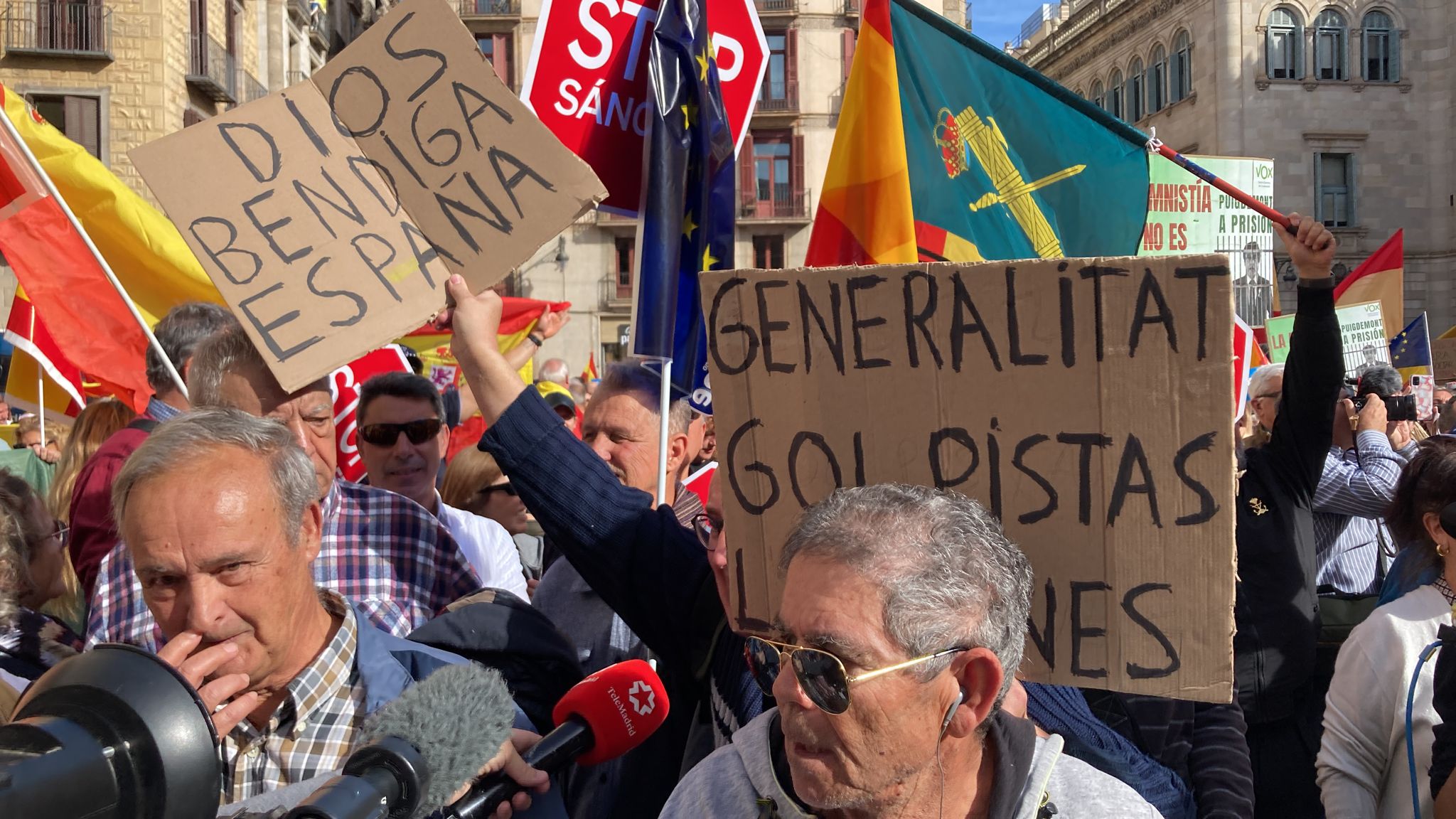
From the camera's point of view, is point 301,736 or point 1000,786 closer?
point 1000,786

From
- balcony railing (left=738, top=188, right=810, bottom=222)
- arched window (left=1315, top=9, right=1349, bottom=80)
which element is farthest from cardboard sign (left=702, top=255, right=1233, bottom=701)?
arched window (left=1315, top=9, right=1349, bottom=80)

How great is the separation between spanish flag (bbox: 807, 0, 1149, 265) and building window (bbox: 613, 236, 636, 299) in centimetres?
3319

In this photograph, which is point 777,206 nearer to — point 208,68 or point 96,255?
point 208,68

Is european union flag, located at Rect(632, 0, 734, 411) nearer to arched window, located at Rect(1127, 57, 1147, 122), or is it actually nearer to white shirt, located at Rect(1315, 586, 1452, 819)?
white shirt, located at Rect(1315, 586, 1452, 819)

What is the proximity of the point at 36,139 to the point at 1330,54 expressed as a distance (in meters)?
39.0

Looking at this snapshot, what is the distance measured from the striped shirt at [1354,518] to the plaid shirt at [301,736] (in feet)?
12.9

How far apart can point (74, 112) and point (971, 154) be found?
24313 mm

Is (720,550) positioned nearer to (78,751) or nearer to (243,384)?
(243,384)

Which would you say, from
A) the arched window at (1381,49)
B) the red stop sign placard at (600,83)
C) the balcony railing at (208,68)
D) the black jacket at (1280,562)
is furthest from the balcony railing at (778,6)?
the black jacket at (1280,562)

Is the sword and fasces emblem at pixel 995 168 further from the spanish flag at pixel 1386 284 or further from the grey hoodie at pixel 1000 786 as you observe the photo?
the spanish flag at pixel 1386 284

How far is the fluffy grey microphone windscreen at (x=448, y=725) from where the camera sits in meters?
1.54

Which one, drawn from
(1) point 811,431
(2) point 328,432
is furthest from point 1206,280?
(2) point 328,432

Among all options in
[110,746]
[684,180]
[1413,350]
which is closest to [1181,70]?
[1413,350]

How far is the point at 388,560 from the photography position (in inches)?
121
